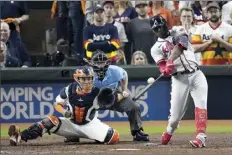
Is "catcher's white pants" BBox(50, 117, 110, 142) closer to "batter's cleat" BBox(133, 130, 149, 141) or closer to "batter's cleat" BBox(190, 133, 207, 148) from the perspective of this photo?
"batter's cleat" BBox(133, 130, 149, 141)

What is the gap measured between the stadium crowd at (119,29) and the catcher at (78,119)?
9.52 ft

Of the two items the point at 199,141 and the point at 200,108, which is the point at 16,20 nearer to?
the point at 200,108

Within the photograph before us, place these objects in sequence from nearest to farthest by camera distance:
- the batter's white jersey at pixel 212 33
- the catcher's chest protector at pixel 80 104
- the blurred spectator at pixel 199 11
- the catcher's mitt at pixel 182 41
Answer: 1. the catcher's mitt at pixel 182 41
2. the catcher's chest protector at pixel 80 104
3. the batter's white jersey at pixel 212 33
4. the blurred spectator at pixel 199 11

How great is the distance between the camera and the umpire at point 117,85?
10234 mm

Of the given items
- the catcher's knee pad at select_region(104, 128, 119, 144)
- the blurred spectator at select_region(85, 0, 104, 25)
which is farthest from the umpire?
the blurred spectator at select_region(85, 0, 104, 25)

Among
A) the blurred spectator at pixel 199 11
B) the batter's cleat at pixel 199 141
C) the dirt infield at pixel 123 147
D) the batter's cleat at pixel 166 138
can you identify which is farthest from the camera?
the blurred spectator at pixel 199 11

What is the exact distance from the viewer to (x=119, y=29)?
44.7 feet

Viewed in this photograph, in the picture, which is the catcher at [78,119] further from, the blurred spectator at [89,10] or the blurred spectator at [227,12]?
the blurred spectator at [227,12]

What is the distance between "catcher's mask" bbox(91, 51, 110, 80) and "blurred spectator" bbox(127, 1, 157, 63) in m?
3.20

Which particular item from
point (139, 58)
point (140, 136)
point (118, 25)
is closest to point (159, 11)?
point (118, 25)

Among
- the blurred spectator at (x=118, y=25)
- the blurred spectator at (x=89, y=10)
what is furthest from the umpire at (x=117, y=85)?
the blurred spectator at (x=89, y=10)

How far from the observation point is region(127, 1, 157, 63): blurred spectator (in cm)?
1352

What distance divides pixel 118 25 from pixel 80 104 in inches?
162

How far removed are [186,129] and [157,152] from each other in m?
3.86
